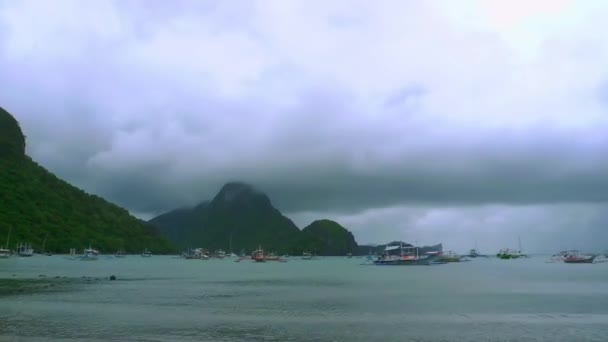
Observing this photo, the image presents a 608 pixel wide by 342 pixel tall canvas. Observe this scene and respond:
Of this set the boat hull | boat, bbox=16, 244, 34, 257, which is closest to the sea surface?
boat, bbox=16, 244, 34, 257

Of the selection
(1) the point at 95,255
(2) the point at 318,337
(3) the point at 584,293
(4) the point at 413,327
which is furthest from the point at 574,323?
(1) the point at 95,255

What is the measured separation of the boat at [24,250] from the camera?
16000cm

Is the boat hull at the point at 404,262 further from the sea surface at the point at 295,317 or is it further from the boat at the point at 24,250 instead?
the sea surface at the point at 295,317

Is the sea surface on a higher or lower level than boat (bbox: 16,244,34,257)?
lower

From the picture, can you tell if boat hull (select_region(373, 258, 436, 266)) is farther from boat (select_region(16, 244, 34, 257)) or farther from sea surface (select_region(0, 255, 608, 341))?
sea surface (select_region(0, 255, 608, 341))

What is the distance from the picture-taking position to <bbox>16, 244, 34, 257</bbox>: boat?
160 meters

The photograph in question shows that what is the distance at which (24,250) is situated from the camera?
6644 inches

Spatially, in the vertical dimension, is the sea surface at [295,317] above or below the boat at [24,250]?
below

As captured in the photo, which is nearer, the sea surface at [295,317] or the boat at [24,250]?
the sea surface at [295,317]

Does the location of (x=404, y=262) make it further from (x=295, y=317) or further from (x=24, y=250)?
(x=295, y=317)

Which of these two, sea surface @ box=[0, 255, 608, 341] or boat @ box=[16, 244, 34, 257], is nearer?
sea surface @ box=[0, 255, 608, 341]

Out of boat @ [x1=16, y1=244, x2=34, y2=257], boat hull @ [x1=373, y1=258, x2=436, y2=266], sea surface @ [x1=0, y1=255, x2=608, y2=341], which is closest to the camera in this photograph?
sea surface @ [x1=0, y1=255, x2=608, y2=341]

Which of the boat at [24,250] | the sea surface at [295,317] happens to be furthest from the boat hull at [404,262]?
the sea surface at [295,317]

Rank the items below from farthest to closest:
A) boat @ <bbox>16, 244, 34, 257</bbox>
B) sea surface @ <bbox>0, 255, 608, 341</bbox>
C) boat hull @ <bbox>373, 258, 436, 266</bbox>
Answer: boat hull @ <bbox>373, 258, 436, 266</bbox> < boat @ <bbox>16, 244, 34, 257</bbox> < sea surface @ <bbox>0, 255, 608, 341</bbox>
